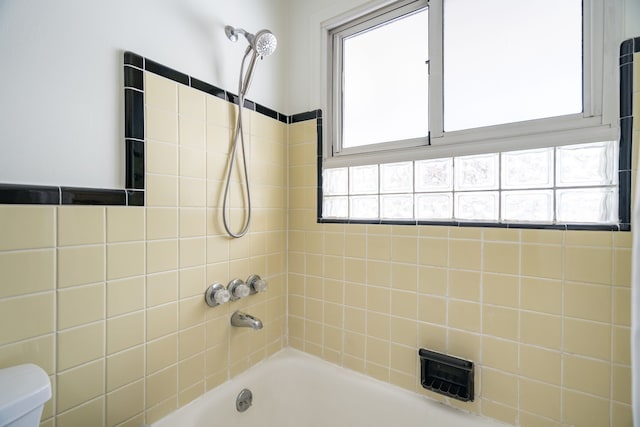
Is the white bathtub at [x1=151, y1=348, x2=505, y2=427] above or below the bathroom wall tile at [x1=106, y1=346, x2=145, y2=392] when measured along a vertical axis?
below

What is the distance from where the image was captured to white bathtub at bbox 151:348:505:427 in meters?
1.10

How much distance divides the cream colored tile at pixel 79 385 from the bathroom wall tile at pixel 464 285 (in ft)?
4.24

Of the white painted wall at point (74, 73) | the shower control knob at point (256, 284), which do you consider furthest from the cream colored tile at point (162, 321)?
the white painted wall at point (74, 73)

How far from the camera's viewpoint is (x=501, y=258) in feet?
3.38

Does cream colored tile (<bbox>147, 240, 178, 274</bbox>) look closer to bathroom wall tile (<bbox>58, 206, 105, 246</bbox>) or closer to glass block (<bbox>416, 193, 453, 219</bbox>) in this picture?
bathroom wall tile (<bbox>58, 206, 105, 246</bbox>)

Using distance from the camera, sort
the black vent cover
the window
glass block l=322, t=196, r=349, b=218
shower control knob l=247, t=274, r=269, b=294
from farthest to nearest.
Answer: glass block l=322, t=196, r=349, b=218
shower control knob l=247, t=274, r=269, b=294
the black vent cover
the window

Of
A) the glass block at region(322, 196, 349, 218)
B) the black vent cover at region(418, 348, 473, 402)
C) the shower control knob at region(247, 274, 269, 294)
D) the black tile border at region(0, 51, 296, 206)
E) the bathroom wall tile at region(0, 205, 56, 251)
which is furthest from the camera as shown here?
the glass block at region(322, 196, 349, 218)

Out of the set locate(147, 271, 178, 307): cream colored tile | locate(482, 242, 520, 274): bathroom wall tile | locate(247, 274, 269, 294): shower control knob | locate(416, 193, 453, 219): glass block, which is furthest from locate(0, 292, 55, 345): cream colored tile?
locate(482, 242, 520, 274): bathroom wall tile

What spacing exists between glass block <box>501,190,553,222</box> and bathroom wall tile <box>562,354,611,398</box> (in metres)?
0.49

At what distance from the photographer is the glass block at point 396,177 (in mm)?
1270

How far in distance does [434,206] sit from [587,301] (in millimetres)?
588

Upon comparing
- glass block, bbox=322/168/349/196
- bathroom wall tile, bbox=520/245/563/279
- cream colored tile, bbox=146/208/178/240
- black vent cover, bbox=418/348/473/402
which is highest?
glass block, bbox=322/168/349/196

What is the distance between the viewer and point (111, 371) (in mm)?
878

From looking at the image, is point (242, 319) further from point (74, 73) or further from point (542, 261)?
point (542, 261)
